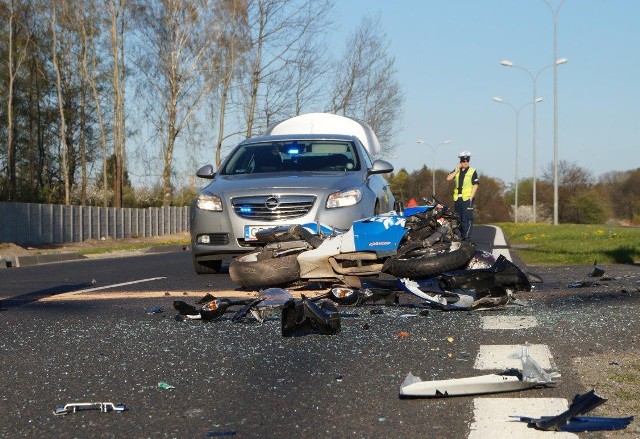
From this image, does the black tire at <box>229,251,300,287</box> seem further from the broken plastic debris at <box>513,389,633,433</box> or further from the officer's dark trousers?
the officer's dark trousers

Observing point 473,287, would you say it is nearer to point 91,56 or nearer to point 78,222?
point 78,222

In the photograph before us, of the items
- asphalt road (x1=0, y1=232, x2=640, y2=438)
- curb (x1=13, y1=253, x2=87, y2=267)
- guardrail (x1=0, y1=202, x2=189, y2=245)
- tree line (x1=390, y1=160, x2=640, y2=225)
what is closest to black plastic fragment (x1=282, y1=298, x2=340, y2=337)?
asphalt road (x1=0, y1=232, x2=640, y2=438)

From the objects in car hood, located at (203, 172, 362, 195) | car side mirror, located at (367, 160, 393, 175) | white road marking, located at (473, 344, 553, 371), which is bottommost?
white road marking, located at (473, 344, 553, 371)

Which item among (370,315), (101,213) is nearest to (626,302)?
(370,315)

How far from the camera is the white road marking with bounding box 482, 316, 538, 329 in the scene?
5973mm

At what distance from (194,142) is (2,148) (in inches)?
479

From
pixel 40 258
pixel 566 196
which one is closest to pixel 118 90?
pixel 40 258

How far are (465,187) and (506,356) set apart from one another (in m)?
13.7

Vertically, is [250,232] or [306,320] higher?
[250,232]

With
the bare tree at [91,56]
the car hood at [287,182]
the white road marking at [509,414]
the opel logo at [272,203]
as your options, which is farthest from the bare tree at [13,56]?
the white road marking at [509,414]

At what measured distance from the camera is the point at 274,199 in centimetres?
1098

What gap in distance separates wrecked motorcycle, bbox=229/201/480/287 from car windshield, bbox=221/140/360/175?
12.2 feet

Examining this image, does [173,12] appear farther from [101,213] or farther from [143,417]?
[143,417]

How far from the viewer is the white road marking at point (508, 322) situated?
5973 millimetres
